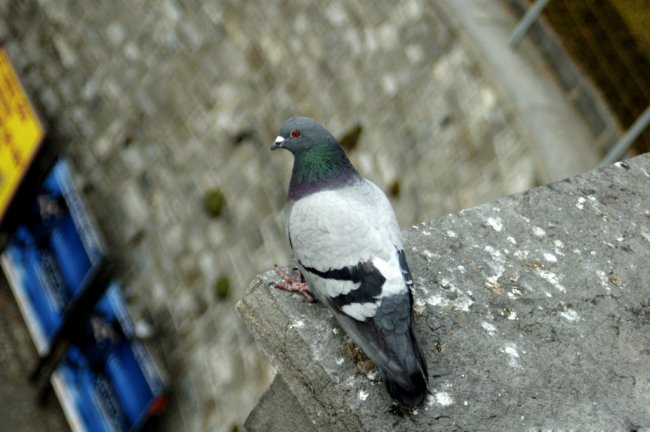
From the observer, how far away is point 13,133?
8969 millimetres

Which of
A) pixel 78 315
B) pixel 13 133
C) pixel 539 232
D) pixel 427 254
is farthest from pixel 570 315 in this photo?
pixel 13 133

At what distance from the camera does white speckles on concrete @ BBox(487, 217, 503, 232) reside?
289 cm

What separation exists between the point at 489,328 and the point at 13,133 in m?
7.82

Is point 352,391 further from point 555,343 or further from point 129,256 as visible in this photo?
point 129,256

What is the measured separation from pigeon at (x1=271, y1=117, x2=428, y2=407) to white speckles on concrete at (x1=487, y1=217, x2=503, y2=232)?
0.38m

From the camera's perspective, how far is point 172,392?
7941 mm

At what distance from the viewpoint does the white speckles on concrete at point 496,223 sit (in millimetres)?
2887

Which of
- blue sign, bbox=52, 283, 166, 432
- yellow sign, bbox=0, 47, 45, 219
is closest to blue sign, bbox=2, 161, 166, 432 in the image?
blue sign, bbox=52, 283, 166, 432

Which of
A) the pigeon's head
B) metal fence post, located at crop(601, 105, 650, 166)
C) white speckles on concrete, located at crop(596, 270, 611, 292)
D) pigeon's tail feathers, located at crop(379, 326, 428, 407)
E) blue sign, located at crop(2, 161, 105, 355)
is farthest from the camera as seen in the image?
blue sign, located at crop(2, 161, 105, 355)

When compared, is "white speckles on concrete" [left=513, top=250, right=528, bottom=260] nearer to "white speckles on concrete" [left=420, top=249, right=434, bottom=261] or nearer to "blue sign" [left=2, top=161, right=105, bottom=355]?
"white speckles on concrete" [left=420, top=249, right=434, bottom=261]

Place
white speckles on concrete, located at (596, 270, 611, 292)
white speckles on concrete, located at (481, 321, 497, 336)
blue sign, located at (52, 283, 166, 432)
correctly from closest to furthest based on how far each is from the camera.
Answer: white speckles on concrete, located at (481, 321, 497, 336), white speckles on concrete, located at (596, 270, 611, 292), blue sign, located at (52, 283, 166, 432)

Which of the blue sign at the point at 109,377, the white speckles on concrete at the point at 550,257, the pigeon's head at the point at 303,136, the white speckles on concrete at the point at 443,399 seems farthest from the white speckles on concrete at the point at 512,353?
the blue sign at the point at 109,377

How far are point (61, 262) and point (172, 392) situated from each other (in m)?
1.97

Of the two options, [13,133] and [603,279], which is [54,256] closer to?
[13,133]
